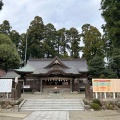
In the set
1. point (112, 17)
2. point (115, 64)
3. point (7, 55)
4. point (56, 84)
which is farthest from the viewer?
point (7, 55)

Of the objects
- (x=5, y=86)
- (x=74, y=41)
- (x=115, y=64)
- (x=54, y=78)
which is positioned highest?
(x=74, y=41)

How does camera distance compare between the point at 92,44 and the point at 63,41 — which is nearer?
the point at 92,44

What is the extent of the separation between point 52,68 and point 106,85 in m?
16.0

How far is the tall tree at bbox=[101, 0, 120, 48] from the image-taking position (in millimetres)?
17320

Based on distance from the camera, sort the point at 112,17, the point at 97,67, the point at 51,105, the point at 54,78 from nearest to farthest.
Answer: the point at 51,105 → the point at 112,17 → the point at 97,67 → the point at 54,78

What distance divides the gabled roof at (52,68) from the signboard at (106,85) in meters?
14.3

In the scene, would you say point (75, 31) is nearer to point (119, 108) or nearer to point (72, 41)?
point (72, 41)

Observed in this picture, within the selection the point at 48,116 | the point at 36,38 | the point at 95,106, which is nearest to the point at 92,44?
the point at 36,38

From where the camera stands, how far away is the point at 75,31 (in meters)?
56.1

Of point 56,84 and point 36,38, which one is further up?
point 36,38

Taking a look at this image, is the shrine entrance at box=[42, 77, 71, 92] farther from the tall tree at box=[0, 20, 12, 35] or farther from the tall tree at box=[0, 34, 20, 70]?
the tall tree at box=[0, 20, 12, 35]

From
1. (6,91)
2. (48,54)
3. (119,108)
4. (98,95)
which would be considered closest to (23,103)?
(6,91)

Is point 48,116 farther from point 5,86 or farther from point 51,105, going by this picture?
point 5,86

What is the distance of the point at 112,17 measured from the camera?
18.1 metres
